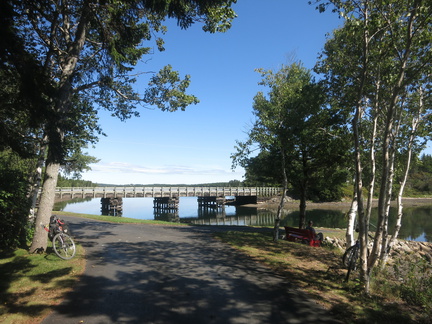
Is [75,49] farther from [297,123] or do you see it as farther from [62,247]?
[297,123]

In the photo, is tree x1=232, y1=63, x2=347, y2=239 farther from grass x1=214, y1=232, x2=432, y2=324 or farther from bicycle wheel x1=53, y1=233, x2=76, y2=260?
bicycle wheel x1=53, y1=233, x2=76, y2=260

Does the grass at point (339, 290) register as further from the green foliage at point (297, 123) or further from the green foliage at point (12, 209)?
the green foliage at point (12, 209)

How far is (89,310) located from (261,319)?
2926mm

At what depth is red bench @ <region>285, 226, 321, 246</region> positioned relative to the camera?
43.9ft

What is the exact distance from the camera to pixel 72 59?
28.5 ft

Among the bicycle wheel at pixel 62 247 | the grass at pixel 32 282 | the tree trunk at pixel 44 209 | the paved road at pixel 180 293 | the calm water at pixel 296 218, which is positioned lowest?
the calm water at pixel 296 218

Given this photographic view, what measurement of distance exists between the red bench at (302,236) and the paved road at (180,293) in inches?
225

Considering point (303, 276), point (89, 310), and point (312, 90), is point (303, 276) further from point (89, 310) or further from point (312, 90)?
point (312, 90)

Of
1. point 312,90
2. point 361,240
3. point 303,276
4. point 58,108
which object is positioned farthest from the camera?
point 312,90

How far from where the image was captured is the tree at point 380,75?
654 centimetres

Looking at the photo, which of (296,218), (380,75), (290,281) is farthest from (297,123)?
(296,218)

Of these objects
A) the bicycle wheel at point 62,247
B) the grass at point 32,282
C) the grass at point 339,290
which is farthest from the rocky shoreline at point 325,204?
the grass at point 32,282

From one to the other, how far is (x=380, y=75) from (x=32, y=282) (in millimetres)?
11103

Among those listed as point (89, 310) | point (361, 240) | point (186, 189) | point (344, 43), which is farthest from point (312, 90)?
point (186, 189)
